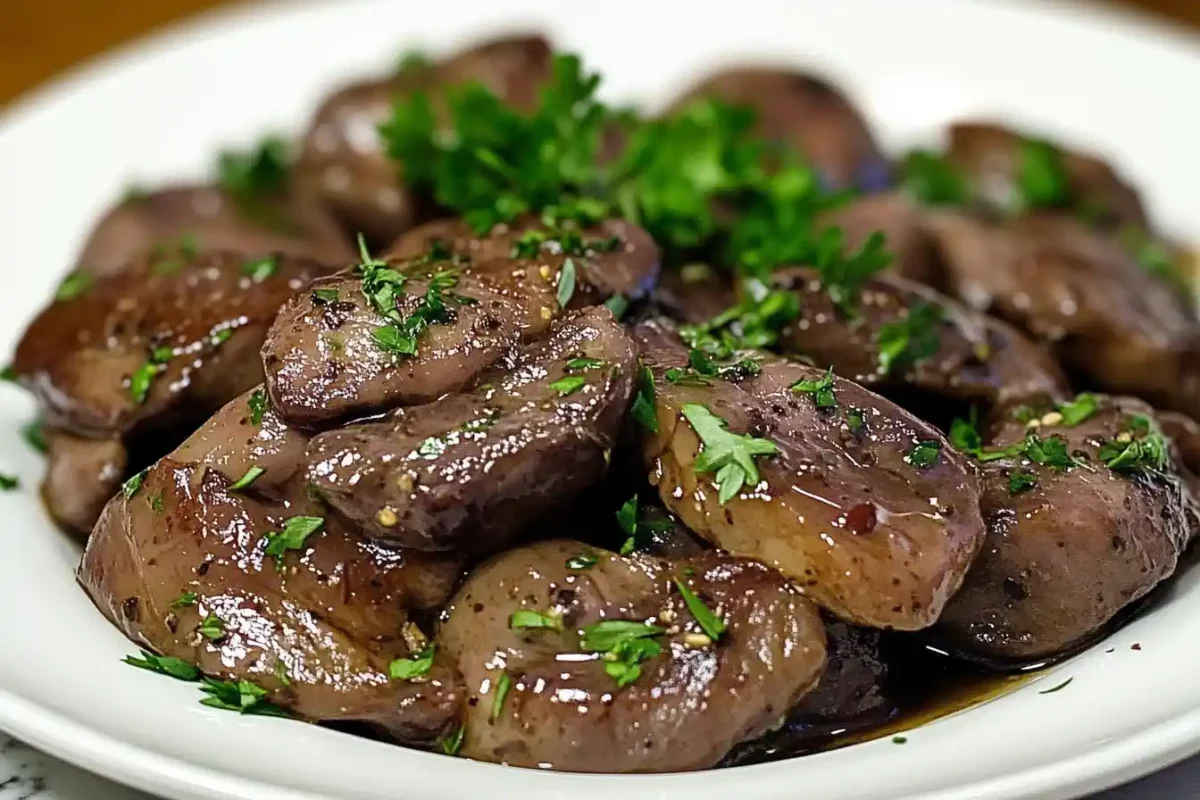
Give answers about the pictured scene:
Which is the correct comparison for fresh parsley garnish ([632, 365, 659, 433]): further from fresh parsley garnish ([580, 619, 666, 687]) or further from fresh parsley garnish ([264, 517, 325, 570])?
fresh parsley garnish ([264, 517, 325, 570])

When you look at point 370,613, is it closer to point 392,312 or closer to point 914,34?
point 392,312

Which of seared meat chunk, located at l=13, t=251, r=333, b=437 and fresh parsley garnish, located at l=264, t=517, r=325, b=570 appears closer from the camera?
fresh parsley garnish, located at l=264, t=517, r=325, b=570

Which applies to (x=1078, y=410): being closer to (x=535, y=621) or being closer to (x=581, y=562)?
(x=581, y=562)

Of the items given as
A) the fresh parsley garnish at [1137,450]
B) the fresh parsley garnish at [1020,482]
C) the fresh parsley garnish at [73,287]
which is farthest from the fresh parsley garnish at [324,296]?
the fresh parsley garnish at [1137,450]

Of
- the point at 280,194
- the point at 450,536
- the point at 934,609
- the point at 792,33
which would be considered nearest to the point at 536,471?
the point at 450,536

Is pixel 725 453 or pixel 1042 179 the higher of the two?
pixel 725 453

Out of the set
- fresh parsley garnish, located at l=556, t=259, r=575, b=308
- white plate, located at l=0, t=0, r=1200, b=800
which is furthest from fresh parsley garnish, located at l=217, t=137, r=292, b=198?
fresh parsley garnish, located at l=556, t=259, r=575, b=308

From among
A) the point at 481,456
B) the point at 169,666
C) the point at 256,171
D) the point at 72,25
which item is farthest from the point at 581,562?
the point at 72,25

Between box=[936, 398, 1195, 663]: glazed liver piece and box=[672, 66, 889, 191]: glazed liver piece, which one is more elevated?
box=[672, 66, 889, 191]: glazed liver piece
